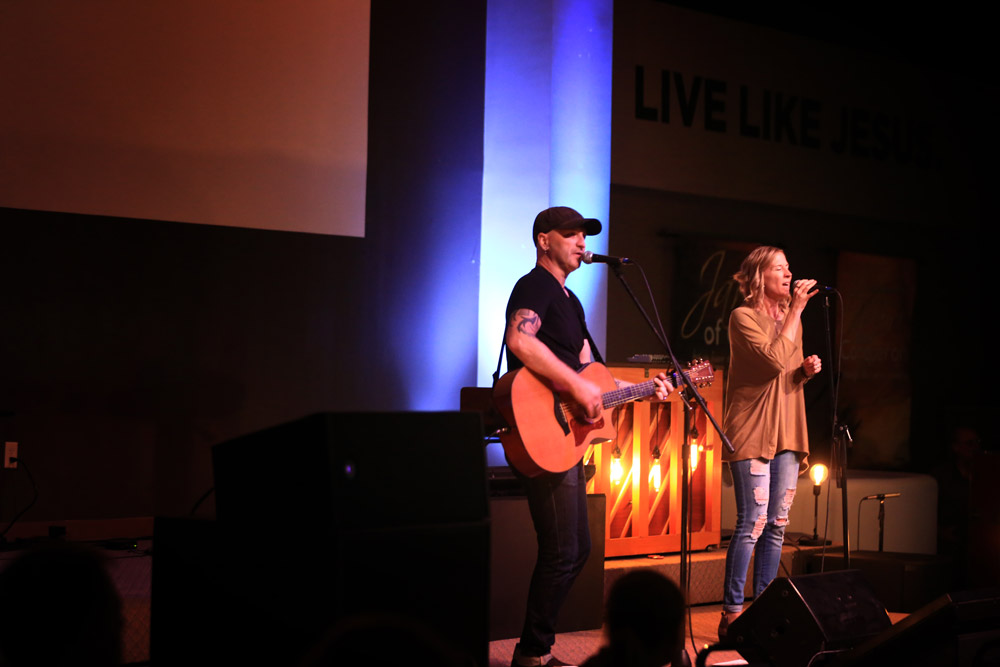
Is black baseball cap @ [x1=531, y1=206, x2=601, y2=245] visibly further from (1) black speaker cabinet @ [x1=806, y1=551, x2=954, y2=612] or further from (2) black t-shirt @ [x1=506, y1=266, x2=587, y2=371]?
(1) black speaker cabinet @ [x1=806, y1=551, x2=954, y2=612]

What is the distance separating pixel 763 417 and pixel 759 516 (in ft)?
1.34

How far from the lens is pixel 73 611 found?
1465 millimetres

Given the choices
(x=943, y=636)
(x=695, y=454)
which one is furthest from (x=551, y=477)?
(x=695, y=454)

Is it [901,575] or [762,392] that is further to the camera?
[901,575]

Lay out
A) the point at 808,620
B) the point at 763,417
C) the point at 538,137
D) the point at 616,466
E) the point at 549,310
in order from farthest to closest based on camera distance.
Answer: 1. the point at 538,137
2. the point at 616,466
3. the point at 763,417
4. the point at 549,310
5. the point at 808,620

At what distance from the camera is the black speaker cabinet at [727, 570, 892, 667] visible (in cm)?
309

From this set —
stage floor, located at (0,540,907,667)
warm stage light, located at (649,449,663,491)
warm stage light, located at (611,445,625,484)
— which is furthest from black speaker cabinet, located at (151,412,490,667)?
warm stage light, located at (649,449,663,491)

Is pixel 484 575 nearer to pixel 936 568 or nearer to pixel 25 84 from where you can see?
pixel 25 84

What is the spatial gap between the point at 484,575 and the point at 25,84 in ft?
12.2

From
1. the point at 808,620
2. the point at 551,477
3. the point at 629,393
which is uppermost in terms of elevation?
the point at 629,393

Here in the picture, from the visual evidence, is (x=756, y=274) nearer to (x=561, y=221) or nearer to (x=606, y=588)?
(x=561, y=221)

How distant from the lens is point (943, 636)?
8.90ft

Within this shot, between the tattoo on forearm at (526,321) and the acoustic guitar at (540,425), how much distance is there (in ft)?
0.46

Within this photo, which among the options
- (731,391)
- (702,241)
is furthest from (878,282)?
(731,391)
